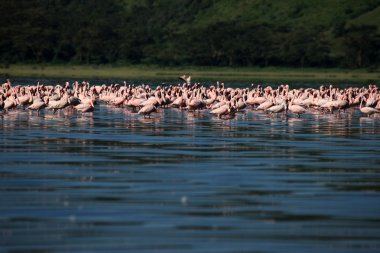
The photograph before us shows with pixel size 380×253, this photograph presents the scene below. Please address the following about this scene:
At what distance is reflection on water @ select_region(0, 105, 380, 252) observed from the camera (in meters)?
12.2

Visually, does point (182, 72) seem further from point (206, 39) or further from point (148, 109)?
point (148, 109)

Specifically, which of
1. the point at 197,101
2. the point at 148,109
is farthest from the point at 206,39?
the point at 148,109

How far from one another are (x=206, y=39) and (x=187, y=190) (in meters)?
105

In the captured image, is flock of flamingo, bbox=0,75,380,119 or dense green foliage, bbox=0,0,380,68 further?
dense green foliage, bbox=0,0,380,68

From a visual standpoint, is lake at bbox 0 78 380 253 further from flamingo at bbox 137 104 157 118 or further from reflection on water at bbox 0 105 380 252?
flamingo at bbox 137 104 157 118

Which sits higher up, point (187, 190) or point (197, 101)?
point (197, 101)

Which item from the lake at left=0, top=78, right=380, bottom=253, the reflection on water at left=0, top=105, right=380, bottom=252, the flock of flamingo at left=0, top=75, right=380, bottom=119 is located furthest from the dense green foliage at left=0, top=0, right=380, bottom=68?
the reflection on water at left=0, top=105, right=380, bottom=252

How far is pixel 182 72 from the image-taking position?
108 metres

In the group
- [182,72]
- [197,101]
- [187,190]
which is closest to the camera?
[187,190]

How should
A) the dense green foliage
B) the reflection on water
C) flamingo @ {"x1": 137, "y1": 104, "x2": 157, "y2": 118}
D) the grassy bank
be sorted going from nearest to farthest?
the reflection on water, flamingo @ {"x1": 137, "y1": 104, "x2": 157, "y2": 118}, the grassy bank, the dense green foliage

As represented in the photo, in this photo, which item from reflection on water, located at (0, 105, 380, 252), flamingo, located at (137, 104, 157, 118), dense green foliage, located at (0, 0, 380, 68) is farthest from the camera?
dense green foliage, located at (0, 0, 380, 68)

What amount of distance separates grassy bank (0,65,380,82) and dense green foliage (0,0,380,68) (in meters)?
3.84

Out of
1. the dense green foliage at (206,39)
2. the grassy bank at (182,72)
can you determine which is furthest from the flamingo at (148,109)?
the dense green foliage at (206,39)

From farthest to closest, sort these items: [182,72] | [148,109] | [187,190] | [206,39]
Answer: [206,39]
[182,72]
[148,109]
[187,190]
